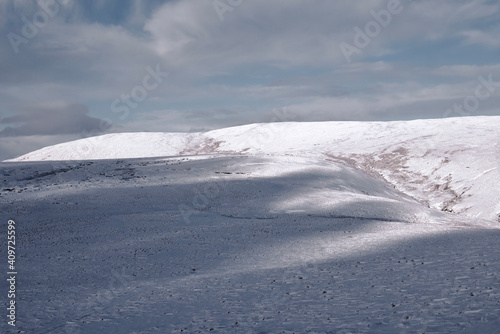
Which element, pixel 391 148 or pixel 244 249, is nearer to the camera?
pixel 244 249

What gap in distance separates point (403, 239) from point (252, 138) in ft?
250

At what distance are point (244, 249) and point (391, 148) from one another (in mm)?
51856

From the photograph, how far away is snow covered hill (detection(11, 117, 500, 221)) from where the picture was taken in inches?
1690

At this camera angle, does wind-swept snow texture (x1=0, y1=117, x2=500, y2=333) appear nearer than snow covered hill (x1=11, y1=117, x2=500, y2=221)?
Yes

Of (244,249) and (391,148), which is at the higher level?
(391,148)

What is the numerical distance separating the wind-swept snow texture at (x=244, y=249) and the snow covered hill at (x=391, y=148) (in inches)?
21.9

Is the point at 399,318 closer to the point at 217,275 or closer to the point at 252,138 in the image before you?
the point at 217,275

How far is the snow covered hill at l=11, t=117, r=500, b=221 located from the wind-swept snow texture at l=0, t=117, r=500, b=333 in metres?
0.56

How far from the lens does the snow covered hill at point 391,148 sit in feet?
141

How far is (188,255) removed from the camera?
16.1m

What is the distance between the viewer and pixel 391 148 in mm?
63156

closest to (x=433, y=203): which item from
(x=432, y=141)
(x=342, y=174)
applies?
(x=342, y=174)

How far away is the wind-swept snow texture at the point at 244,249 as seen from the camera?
9328 mm

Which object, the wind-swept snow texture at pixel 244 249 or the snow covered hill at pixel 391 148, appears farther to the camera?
the snow covered hill at pixel 391 148
